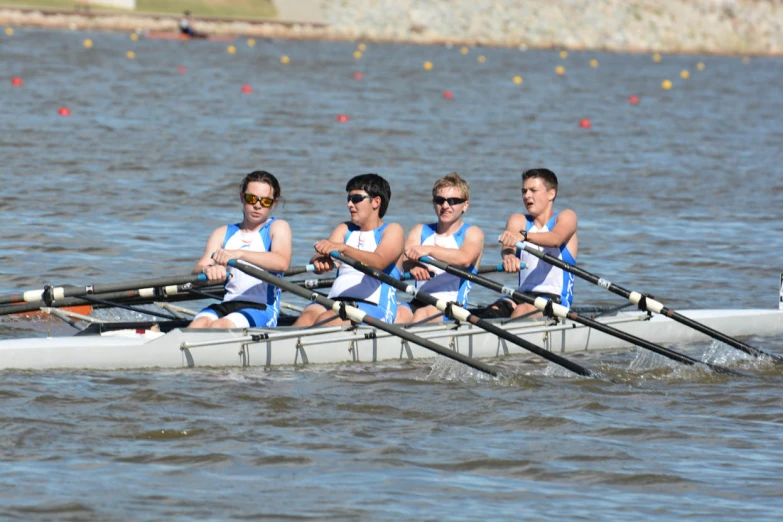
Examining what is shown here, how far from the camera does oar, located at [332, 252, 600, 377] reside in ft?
26.9

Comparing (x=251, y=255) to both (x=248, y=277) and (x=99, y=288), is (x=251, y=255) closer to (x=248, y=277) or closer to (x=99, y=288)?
(x=248, y=277)

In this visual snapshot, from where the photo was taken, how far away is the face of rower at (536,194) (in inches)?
369

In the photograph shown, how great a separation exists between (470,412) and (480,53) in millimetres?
49577

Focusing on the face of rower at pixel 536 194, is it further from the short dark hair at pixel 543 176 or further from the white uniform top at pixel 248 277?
the white uniform top at pixel 248 277

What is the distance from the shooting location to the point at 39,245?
1265 centimetres

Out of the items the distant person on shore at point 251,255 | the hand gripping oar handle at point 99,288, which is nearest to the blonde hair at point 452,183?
the distant person on shore at point 251,255

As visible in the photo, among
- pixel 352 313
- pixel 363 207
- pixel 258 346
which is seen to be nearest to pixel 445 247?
pixel 363 207

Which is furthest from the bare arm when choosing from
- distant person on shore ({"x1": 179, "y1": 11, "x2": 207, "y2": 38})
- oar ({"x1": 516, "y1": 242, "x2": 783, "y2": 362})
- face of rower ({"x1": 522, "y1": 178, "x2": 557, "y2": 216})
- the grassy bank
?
the grassy bank

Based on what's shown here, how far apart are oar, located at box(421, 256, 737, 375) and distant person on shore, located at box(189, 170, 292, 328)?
988mm

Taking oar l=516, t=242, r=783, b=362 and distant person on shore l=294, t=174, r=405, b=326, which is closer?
distant person on shore l=294, t=174, r=405, b=326

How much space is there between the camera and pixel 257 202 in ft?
26.9

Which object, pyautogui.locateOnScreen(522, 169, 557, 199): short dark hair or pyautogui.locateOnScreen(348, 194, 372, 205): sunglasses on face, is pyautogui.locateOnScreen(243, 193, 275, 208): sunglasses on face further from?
pyautogui.locateOnScreen(522, 169, 557, 199): short dark hair

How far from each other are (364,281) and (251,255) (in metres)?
0.88

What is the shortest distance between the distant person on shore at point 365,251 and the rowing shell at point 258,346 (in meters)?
0.20
